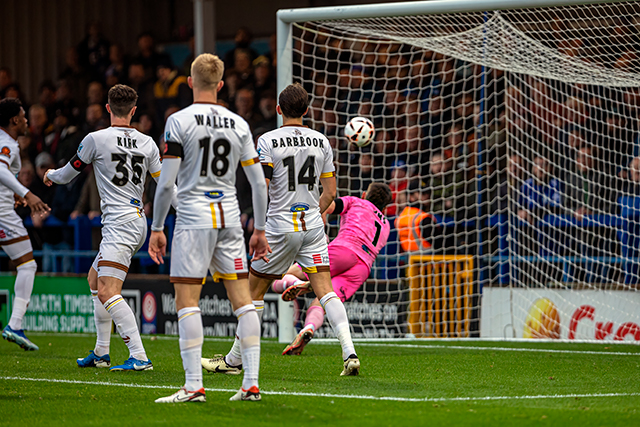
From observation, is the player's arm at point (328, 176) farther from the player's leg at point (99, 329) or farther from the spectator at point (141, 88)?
the spectator at point (141, 88)

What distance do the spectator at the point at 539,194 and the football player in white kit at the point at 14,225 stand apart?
6.24 m

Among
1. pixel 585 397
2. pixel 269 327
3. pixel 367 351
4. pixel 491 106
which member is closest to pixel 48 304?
pixel 269 327

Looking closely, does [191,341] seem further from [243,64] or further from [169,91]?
[169,91]

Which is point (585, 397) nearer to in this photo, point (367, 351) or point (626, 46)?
point (367, 351)

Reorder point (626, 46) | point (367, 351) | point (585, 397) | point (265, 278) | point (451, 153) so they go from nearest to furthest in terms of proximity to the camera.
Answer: point (585, 397) → point (265, 278) → point (367, 351) → point (626, 46) → point (451, 153)

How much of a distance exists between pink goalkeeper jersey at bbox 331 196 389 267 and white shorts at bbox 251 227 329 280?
1.99 m

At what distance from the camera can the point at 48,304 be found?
12984 mm

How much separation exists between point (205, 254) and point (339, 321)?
189cm

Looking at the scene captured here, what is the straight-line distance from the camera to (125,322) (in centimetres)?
701

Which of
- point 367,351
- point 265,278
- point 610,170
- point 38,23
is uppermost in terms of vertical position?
point 38,23

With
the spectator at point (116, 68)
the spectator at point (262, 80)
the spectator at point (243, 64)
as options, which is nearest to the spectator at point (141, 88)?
the spectator at point (116, 68)

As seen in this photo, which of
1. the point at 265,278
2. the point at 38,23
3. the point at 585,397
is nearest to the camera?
the point at 585,397

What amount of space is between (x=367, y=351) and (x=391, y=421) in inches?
172

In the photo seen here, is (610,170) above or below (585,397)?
above
